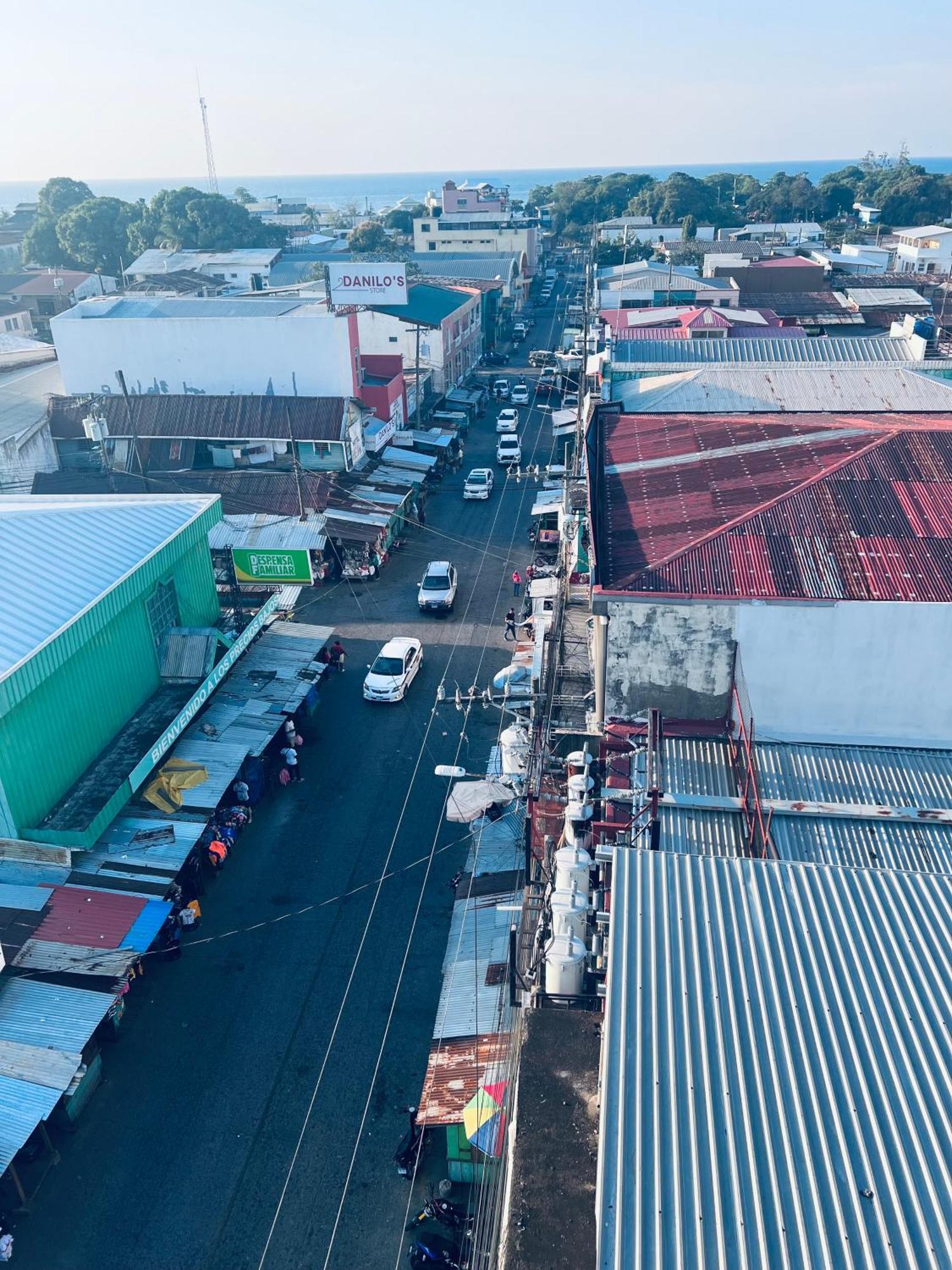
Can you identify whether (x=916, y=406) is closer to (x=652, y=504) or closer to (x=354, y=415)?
(x=652, y=504)


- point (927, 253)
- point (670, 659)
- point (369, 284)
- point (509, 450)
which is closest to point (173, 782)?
point (670, 659)

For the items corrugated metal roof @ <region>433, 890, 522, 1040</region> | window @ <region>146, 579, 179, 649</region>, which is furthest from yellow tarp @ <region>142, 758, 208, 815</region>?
corrugated metal roof @ <region>433, 890, 522, 1040</region>

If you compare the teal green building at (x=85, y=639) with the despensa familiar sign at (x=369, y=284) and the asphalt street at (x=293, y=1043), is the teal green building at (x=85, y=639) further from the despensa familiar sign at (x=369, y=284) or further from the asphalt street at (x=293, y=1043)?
the despensa familiar sign at (x=369, y=284)

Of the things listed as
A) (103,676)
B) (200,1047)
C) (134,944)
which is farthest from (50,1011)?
(103,676)

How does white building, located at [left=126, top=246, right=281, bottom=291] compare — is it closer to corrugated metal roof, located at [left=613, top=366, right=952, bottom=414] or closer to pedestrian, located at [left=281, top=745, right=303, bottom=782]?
corrugated metal roof, located at [left=613, top=366, right=952, bottom=414]

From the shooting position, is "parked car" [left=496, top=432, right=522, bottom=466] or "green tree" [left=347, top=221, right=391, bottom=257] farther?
"green tree" [left=347, top=221, right=391, bottom=257]
